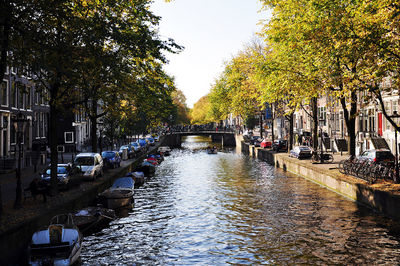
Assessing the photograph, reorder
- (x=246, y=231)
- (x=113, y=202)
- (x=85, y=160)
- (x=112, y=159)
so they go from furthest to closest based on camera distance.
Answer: (x=112, y=159) < (x=85, y=160) < (x=113, y=202) < (x=246, y=231)

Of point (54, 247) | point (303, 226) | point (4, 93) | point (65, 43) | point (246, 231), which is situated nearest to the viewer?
point (54, 247)

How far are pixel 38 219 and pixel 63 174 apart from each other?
9881mm

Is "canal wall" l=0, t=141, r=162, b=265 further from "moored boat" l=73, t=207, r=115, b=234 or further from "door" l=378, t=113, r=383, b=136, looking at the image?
"door" l=378, t=113, r=383, b=136

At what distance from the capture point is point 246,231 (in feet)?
65.0

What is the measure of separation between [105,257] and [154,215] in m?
7.71

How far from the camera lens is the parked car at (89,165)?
2904cm

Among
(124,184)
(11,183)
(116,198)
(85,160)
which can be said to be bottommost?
(116,198)

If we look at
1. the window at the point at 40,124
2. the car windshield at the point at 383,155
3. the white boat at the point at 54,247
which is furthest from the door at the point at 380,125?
the window at the point at 40,124

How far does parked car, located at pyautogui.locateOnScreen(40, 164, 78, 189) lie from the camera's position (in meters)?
24.2

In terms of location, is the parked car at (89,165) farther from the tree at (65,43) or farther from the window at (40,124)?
the window at (40,124)

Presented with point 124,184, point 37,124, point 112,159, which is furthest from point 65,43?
point 37,124

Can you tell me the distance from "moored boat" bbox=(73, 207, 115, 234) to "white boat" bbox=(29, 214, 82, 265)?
391 cm

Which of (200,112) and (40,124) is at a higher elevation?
(200,112)

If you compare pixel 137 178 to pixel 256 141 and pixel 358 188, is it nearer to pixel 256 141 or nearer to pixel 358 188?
pixel 358 188
